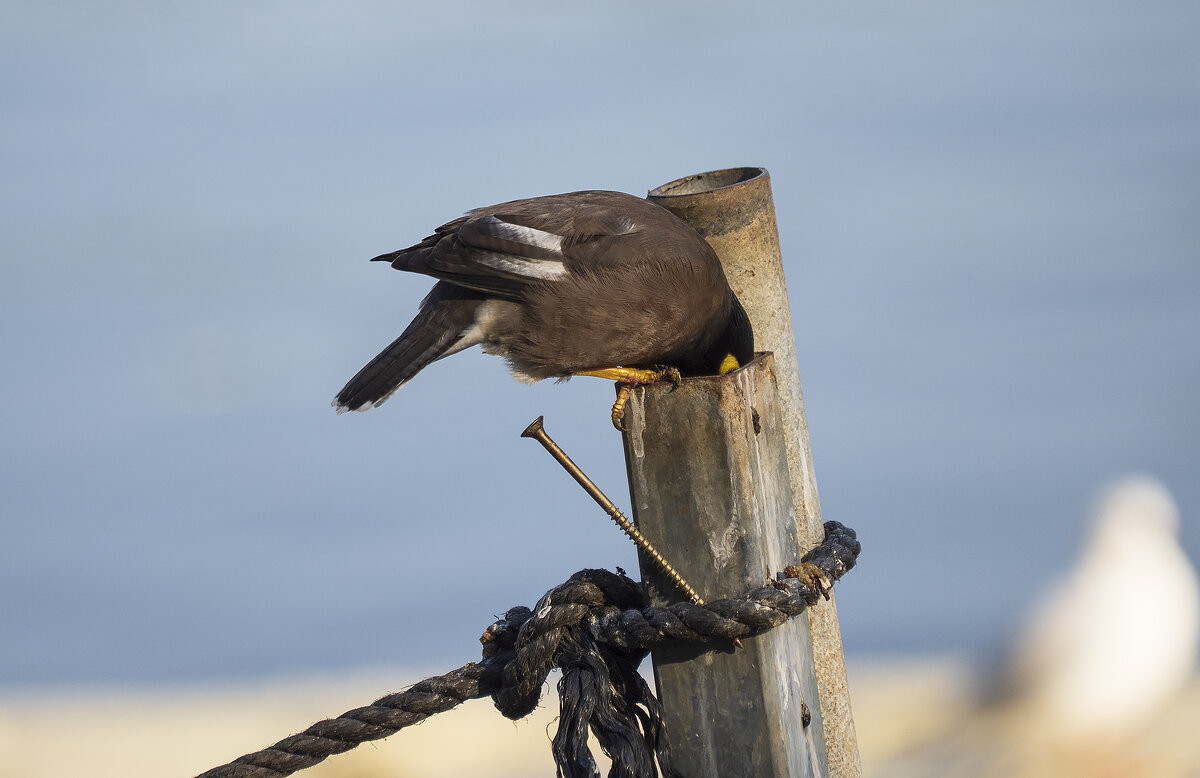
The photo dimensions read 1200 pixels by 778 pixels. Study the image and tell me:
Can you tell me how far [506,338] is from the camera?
3.75 m

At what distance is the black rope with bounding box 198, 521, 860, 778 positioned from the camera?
8.04ft

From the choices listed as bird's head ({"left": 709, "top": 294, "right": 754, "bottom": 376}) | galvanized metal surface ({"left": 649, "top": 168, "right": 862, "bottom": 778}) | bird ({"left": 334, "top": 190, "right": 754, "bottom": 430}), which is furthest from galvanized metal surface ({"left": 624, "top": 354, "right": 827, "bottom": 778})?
bird ({"left": 334, "top": 190, "right": 754, "bottom": 430})

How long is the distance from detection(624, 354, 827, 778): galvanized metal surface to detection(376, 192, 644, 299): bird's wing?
115 cm

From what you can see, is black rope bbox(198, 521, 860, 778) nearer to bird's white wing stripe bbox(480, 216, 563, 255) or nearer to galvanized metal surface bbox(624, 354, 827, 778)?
galvanized metal surface bbox(624, 354, 827, 778)

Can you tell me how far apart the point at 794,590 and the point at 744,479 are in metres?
0.28

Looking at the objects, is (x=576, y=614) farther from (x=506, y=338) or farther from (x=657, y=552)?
(x=506, y=338)

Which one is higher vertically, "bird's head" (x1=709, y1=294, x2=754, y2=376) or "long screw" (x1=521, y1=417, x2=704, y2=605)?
"bird's head" (x1=709, y1=294, x2=754, y2=376)

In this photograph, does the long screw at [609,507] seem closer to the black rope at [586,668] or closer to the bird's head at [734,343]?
the black rope at [586,668]

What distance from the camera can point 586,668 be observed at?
265 cm

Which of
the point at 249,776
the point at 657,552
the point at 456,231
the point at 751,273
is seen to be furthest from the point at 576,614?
the point at 456,231

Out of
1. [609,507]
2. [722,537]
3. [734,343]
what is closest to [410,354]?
[734,343]

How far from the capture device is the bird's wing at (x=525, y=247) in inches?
139

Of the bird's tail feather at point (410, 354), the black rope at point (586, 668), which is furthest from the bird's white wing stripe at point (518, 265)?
the black rope at point (586, 668)

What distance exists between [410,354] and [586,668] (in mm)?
1478
